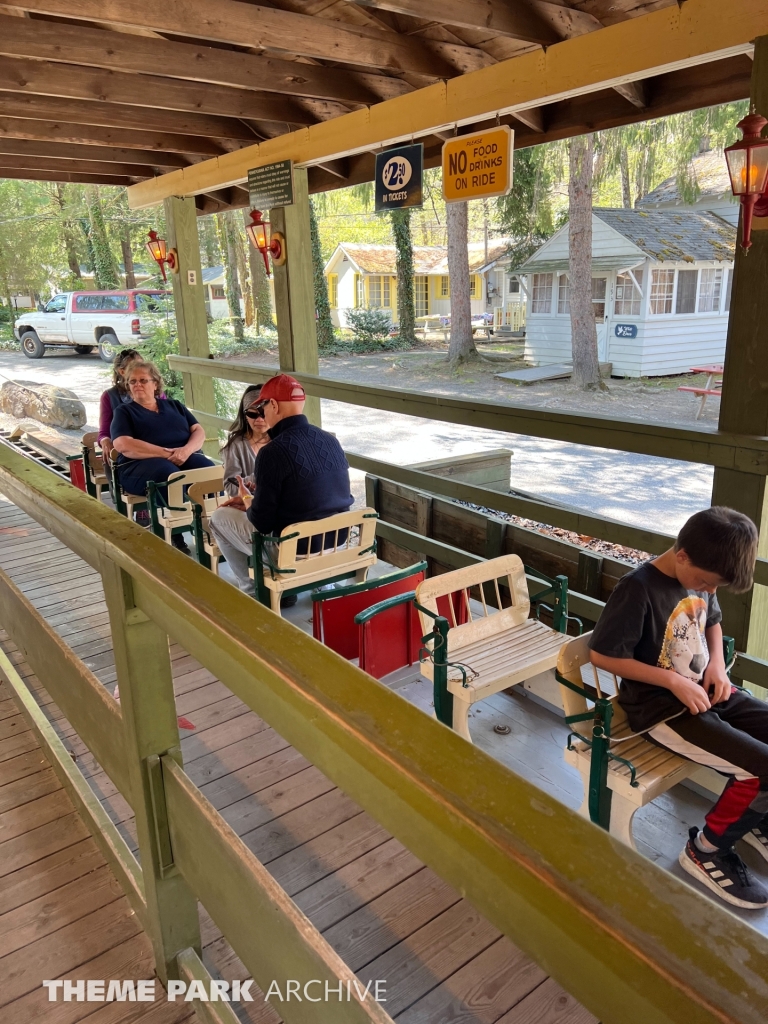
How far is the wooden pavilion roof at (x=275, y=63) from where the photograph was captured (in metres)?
3.28

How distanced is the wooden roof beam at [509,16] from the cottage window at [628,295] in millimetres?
15178

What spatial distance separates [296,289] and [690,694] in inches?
166

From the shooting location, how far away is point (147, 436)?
4.62 meters

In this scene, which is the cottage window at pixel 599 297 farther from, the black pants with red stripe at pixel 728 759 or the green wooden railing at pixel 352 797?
the green wooden railing at pixel 352 797

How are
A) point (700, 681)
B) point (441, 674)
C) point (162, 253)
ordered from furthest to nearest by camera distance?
point (162, 253) → point (441, 674) → point (700, 681)

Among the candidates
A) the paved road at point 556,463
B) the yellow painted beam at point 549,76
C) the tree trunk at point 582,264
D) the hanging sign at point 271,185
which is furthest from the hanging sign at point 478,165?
the tree trunk at point 582,264

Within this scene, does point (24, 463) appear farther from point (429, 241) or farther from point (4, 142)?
point (429, 241)

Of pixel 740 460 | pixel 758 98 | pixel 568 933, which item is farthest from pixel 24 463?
pixel 758 98

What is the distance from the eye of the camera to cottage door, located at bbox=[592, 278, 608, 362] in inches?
727

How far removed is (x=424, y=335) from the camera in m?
28.1

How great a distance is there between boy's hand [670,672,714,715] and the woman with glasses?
323cm

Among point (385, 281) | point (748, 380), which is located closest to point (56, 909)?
point (748, 380)

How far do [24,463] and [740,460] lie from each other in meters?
2.38

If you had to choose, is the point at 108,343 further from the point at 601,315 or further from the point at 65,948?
the point at 65,948
